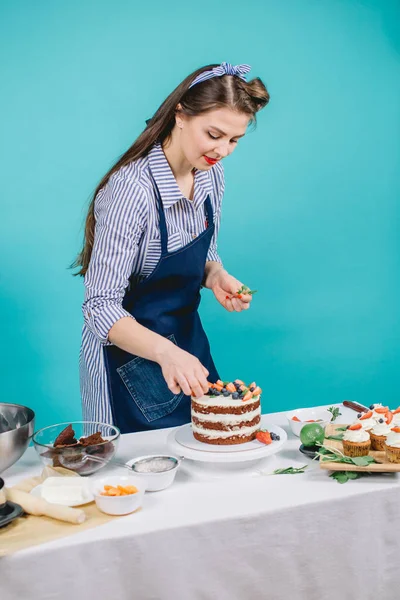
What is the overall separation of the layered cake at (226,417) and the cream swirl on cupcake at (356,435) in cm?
29

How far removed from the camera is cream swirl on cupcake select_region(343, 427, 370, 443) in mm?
2392

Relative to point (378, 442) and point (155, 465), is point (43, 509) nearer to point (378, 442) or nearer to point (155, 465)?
point (155, 465)

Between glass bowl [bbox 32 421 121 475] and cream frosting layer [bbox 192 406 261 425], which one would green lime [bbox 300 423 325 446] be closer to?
cream frosting layer [bbox 192 406 261 425]

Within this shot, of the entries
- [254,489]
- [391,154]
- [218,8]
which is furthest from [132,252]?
[391,154]

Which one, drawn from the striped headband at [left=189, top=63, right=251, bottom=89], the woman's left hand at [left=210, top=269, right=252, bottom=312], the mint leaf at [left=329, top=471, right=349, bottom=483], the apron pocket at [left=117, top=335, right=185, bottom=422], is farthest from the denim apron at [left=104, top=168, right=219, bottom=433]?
the mint leaf at [left=329, top=471, right=349, bottom=483]

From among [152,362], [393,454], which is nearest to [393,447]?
[393,454]

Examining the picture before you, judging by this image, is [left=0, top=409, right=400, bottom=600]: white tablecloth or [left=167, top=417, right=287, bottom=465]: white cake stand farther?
[left=167, top=417, right=287, bottom=465]: white cake stand

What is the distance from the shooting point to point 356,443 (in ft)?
7.81

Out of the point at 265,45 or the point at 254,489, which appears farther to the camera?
the point at 265,45

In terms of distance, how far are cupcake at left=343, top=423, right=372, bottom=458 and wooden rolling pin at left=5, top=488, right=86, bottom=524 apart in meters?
0.87

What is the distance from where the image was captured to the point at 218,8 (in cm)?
522

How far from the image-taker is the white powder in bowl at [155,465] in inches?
90.0

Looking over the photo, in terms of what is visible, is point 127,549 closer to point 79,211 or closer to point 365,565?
point 365,565

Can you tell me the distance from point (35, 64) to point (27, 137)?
46cm
